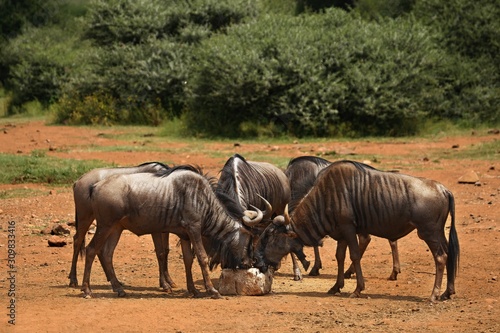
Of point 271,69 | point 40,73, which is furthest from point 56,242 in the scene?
point 40,73

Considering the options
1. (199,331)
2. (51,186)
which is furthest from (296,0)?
(199,331)

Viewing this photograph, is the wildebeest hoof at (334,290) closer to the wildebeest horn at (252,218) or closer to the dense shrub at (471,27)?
the wildebeest horn at (252,218)

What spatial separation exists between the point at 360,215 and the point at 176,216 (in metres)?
1.91

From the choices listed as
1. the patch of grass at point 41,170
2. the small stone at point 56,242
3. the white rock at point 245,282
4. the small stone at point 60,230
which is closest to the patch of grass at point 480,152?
the patch of grass at point 41,170

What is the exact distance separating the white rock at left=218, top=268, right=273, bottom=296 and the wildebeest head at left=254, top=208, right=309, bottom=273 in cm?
17

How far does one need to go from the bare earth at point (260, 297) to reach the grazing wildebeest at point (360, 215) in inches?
17.7

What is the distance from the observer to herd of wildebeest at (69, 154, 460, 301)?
9.86m

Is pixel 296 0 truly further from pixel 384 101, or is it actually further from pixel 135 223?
pixel 135 223

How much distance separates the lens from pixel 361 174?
33.4ft

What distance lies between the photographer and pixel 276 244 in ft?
33.5

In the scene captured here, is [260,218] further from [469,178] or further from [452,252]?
[469,178]

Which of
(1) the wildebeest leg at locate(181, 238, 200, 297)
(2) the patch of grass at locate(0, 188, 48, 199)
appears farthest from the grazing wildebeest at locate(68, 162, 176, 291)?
(2) the patch of grass at locate(0, 188, 48, 199)

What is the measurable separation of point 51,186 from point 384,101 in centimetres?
1042

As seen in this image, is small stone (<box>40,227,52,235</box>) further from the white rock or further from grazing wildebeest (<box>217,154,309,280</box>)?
the white rock
